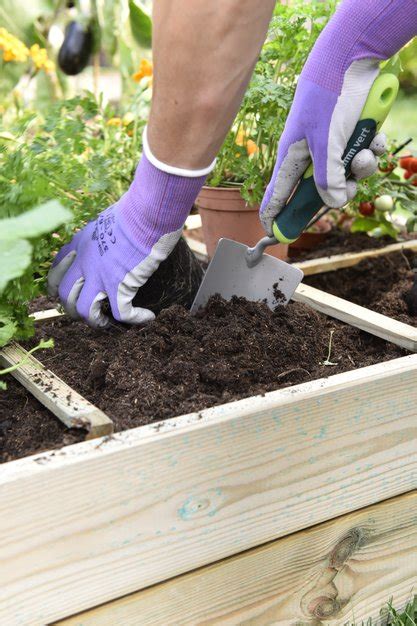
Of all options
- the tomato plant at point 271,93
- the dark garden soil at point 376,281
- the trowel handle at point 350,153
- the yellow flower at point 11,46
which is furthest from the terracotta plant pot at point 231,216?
the yellow flower at point 11,46

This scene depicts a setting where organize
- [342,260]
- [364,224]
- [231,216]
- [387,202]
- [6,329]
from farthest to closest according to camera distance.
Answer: [364,224]
[387,202]
[342,260]
[231,216]
[6,329]

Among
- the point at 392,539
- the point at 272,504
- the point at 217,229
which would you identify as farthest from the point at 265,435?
the point at 217,229

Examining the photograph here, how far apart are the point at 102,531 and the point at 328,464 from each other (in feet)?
1.43

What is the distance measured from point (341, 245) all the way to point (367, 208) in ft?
0.47

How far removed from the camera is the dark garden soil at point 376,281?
6.20 ft

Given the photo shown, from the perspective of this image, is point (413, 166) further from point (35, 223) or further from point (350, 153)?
point (35, 223)

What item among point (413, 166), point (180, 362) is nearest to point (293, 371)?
point (180, 362)

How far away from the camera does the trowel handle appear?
142cm

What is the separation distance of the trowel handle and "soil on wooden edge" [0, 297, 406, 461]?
175mm

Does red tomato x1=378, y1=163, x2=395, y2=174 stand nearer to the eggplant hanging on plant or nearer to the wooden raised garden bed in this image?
the wooden raised garden bed

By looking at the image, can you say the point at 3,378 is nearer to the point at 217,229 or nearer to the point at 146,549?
the point at 146,549

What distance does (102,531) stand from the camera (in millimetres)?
1111

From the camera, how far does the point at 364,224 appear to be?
2.39 metres

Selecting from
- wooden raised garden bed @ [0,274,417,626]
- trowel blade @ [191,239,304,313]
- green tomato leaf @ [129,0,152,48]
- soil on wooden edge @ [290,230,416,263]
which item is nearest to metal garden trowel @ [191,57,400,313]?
trowel blade @ [191,239,304,313]
